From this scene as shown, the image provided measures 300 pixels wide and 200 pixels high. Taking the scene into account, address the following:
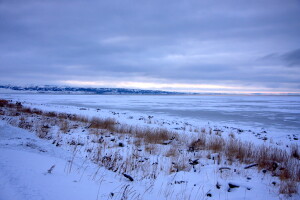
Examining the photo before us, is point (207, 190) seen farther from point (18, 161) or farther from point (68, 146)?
point (68, 146)

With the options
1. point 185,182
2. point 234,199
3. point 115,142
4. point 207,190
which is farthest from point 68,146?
point 234,199

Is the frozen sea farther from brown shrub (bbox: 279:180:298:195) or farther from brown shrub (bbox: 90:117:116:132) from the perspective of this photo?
brown shrub (bbox: 279:180:298:195)

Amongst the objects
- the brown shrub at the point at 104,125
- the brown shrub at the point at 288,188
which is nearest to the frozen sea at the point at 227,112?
the brown shrub at the point at 104,125

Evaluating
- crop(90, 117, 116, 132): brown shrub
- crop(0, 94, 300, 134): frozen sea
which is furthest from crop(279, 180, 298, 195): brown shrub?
crop(0, 94, 300, 134): frozen sea

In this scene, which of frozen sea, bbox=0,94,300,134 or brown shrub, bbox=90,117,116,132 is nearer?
brown shrub, bbox=90,117,116,132

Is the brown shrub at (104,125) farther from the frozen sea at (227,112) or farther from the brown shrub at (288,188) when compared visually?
the frozen sea at (227,112)

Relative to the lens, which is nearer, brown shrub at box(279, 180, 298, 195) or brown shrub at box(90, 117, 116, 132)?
brown shrub at box(279, 180, 298, 195)

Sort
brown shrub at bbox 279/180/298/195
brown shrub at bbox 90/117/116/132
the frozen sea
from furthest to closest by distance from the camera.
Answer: the frozen sea, brown shrub at bbox 90/117/116/132, brown shrub at bbox 279/180/298/195

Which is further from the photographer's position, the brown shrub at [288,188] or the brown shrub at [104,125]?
the brown shrub at [104,125]

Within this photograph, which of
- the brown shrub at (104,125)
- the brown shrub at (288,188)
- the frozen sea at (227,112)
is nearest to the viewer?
the brown shrub at (288,188)

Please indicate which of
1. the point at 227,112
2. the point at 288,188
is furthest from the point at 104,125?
the point at 227,112

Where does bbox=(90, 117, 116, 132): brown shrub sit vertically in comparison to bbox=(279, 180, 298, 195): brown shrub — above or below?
below

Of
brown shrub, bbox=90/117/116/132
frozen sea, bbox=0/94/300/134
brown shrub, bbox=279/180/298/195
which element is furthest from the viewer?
frozen sea, bbox=0/94/300/134

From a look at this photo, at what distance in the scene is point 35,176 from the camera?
2.91m
